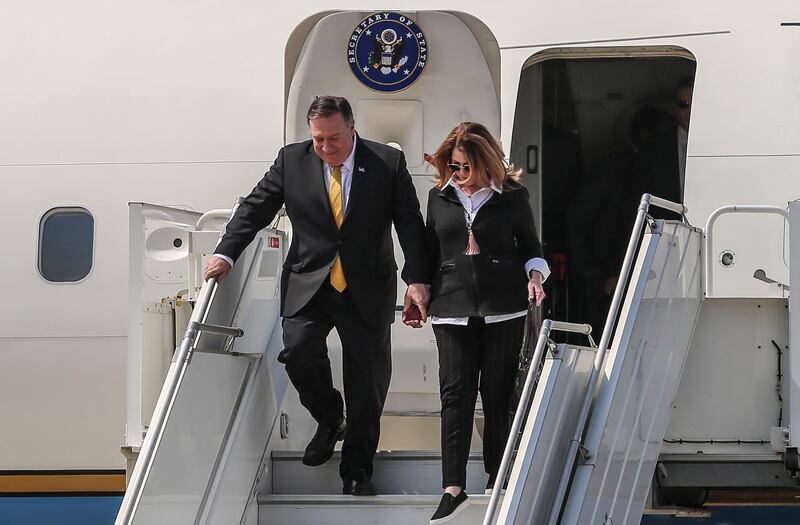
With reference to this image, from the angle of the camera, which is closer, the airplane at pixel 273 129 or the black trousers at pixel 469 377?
the black trousers at pixel 469 377

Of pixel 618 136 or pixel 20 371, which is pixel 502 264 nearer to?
pixel 618 136

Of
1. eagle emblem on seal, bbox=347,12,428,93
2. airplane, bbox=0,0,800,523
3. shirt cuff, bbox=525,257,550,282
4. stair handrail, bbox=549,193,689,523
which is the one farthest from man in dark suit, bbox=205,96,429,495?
eagle emblem on seal, bbox=347,12,428,93

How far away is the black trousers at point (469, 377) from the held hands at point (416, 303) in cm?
8

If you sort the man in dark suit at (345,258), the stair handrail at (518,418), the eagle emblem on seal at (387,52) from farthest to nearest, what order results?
the eagle emblem on seal at (387,52) < the man in dark suit at (345,258) < the stair handrail at (518,418)

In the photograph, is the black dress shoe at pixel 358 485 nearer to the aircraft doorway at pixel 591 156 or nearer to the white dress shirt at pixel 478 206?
the white dress shirt at pixel 478 206

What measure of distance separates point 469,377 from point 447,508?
19.3 inches

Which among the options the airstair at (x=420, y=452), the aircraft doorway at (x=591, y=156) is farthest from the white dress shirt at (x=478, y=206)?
the aircraft doorway at (x=591, y=156)

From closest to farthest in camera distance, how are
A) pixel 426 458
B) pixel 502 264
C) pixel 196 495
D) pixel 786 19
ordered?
1. pixel 196 495
2. pixel 502 264
3. pixel 426 458
4. pixel 786 19

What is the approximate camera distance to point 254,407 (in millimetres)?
4656

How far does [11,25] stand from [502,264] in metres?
3.92

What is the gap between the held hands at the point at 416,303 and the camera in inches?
175

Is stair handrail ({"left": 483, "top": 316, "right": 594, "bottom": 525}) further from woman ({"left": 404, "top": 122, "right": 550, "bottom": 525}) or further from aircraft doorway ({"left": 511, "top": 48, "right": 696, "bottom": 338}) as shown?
aircraft doorway ({"left": 511, "top": 48, "right": 696, "bottom": 338})

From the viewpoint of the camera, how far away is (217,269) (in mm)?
4332

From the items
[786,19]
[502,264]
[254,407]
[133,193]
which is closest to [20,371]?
[133,193]
